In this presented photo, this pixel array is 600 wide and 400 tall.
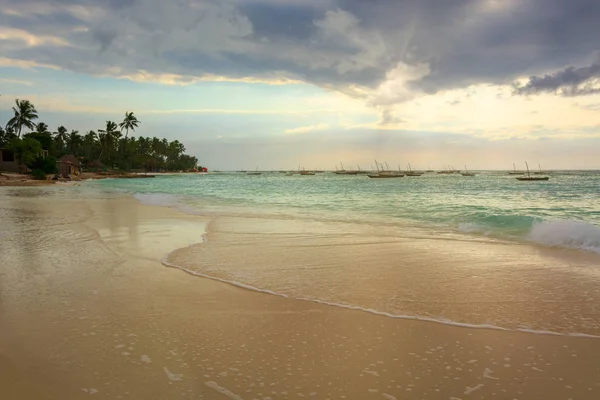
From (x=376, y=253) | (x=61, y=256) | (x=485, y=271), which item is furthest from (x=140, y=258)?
(x=485, y=271)

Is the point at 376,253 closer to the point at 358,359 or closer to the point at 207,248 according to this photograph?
the point at 207,248

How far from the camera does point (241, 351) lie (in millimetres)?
3906

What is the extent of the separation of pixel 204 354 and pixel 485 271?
5534 millimetres

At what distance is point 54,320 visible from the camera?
4.65m

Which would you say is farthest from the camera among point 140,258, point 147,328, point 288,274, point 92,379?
point 140,258

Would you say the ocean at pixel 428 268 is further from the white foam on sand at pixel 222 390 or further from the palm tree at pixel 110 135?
the palm tree at pixel 110 135

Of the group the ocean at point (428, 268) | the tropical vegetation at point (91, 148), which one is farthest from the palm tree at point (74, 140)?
the ocean at point (428, 268)

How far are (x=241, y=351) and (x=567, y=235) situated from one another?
10.5m

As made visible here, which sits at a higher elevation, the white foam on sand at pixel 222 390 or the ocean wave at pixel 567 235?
the ocean wave at pixel 567 235

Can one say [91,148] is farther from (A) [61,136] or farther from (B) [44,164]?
(B) [44,164]

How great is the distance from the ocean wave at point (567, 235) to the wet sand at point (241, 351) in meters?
7.27

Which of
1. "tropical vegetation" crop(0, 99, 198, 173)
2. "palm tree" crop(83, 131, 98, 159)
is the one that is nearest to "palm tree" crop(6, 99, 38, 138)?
"tropical vegetation" crop(0, 99, 198, 173)

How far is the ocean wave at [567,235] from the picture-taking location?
10.3 meters

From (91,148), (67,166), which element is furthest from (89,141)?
(67,166)
